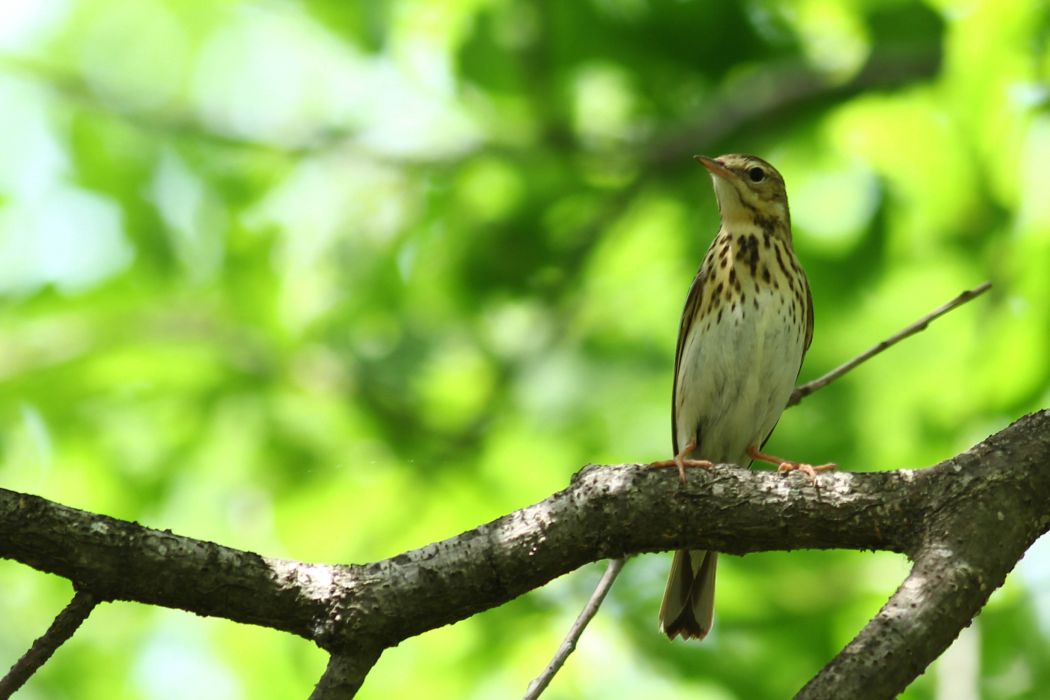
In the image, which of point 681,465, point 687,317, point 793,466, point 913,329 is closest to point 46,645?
point 681,465

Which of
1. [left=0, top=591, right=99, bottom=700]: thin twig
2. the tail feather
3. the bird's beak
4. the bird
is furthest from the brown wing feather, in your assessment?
[left=0, top=591, right=99, bottom=700]: thin twig

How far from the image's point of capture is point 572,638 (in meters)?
3.59

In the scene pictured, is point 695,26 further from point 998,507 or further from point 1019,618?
point 998,507

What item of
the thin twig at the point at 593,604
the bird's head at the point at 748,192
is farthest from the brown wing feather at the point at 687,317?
the thin twig at the point at 593,604

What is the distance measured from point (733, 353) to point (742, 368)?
9 cm

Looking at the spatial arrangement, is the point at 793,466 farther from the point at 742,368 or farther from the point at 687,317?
the point at 687,317

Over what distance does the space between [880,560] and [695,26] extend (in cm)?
365

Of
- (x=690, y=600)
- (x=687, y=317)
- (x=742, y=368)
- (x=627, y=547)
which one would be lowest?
(x=627, y=547)

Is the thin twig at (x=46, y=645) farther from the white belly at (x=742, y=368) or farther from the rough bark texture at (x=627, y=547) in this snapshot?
the white belly at (x=742, y=368)

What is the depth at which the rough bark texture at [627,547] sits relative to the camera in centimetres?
306

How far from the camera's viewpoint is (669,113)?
8.35m

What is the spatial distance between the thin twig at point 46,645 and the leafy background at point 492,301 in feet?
16.0

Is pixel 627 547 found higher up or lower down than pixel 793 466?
lower down

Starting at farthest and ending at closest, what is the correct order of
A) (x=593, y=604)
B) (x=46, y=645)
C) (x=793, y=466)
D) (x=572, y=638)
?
(x=793, y=466), (x=593, y=604), (x=572, y=638), (x=46, y=645)
